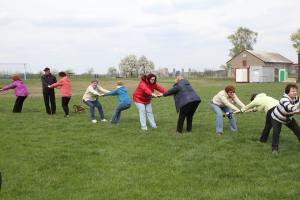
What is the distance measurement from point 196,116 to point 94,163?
8567 millimetres

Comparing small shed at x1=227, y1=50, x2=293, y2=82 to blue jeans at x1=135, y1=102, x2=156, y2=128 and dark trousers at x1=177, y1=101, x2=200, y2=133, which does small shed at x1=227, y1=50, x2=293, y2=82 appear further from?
dark trousers at x1=177, y1=101, x2=200, y2=133

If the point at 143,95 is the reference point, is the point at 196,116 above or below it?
below

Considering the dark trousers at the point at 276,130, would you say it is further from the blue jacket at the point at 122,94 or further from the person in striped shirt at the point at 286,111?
the blue jacket at the point at 122,94

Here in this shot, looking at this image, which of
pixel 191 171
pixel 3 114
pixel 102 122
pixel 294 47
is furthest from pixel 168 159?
pixel 294 47

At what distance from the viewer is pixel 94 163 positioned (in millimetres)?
8742

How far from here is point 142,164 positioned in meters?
8.62

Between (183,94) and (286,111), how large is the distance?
3397 mm

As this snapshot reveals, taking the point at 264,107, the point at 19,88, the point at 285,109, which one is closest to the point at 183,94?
the point at 264,107

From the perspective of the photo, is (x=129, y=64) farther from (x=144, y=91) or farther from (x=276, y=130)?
(x=276, y=130)

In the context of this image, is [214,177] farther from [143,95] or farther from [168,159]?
[143,95]

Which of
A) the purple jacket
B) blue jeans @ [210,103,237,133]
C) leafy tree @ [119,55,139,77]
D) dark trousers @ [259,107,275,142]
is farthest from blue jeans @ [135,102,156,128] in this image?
leafy tree @ [119,55,139,77]

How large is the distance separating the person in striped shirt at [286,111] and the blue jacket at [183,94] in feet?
8.91

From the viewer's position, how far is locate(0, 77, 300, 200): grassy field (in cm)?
687

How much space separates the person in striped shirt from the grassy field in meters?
0.44
